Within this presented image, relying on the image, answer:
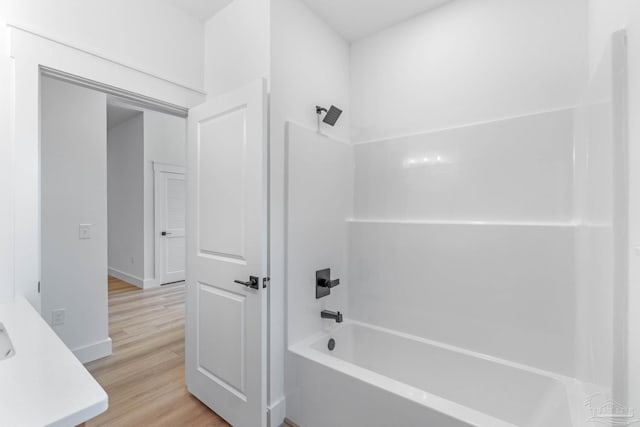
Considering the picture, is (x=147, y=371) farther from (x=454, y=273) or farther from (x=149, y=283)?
(x=149, y=283)

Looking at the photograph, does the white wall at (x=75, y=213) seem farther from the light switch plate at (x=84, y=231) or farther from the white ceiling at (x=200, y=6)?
the white ceiling at (x=200, y=6)

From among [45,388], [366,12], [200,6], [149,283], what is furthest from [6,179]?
[149,283]

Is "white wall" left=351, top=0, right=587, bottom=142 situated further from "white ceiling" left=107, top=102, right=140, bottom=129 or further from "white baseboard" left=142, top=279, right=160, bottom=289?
"white baseboard" left=142, top=279, right=160, bottom=289

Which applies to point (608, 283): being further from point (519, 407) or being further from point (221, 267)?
point (221, 267)

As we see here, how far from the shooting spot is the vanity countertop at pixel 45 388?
593 millimetres

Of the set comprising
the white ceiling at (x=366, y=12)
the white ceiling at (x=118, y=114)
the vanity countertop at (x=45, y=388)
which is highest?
the white ceiling at (x=118, y=114)

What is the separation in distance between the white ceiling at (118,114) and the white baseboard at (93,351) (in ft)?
11.3

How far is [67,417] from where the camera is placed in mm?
593

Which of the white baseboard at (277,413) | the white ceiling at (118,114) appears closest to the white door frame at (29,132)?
the white baseboard at (277,413)

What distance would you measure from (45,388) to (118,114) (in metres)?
5.28

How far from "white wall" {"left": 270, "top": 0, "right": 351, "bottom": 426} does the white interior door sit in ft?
0.40

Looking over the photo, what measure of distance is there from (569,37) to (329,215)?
1692mm

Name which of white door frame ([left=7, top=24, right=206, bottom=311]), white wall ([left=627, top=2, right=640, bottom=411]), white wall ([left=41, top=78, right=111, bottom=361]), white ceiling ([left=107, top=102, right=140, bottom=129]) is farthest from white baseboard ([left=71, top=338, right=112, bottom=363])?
white ceiling ([left=107, top=102, right=140, bottom=129])

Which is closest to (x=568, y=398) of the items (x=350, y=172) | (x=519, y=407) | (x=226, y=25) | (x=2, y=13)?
(x=519, y=407)
